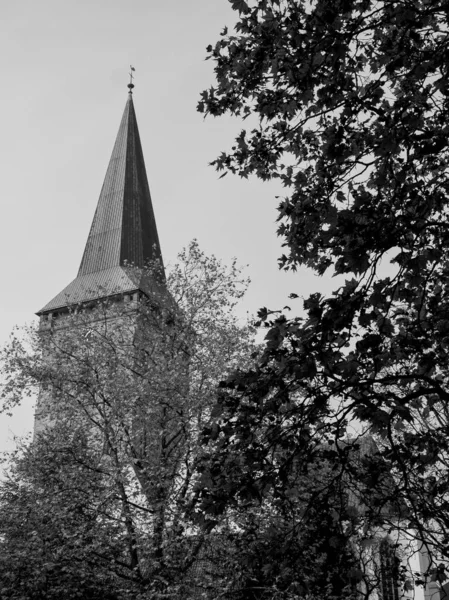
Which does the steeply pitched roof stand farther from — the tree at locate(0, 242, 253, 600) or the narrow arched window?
the narrow arched window

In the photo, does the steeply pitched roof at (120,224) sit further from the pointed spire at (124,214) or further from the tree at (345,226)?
the tree at (345,226)

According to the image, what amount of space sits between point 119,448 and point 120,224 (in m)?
30.2

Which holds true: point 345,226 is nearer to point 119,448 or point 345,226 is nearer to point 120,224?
point 119,448

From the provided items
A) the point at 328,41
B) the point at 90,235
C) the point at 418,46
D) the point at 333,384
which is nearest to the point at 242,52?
the point at 328,41

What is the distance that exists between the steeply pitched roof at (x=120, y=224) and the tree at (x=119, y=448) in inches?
850

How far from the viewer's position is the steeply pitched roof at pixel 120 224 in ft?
146

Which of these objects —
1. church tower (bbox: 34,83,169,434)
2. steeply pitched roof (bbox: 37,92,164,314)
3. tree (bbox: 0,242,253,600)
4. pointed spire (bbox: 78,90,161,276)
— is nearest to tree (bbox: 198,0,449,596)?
tree (bbox: 0,242,253,600)

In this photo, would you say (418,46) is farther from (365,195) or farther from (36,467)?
(36,467)

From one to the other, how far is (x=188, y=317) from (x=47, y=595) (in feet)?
26.3

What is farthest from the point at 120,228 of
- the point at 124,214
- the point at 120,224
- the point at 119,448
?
the point at 119,448

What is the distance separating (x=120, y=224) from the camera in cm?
4647

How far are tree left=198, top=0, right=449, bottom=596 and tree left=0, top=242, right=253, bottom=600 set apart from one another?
815cm

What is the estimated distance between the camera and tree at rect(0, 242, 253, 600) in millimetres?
15820

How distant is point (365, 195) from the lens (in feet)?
19.8
